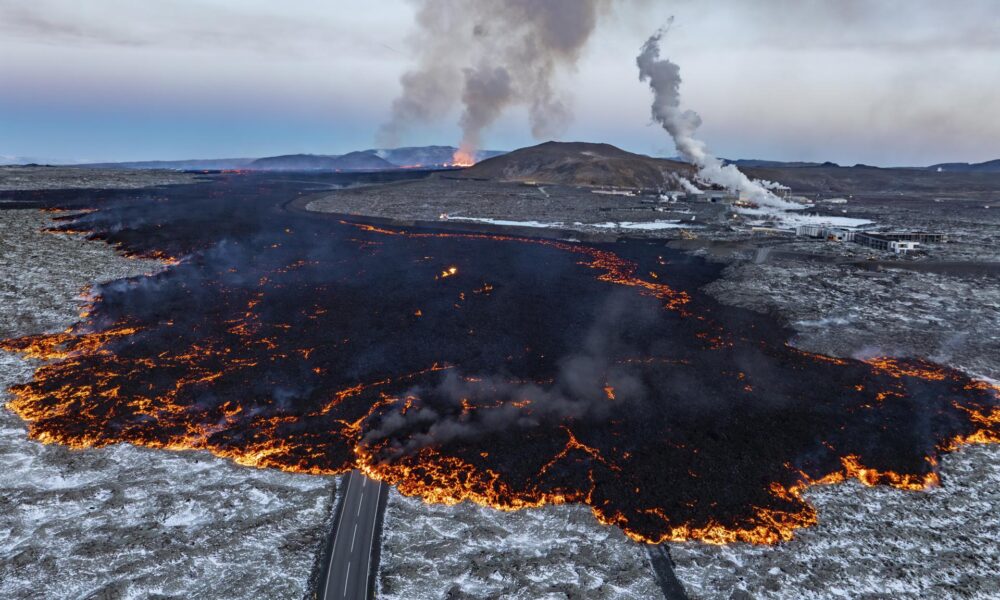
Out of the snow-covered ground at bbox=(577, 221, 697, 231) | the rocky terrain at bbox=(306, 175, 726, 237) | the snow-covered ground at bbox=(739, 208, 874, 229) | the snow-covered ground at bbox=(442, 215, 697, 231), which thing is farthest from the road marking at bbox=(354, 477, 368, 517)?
the snow-covered ground at bbox=(739, 208, 874, 229)

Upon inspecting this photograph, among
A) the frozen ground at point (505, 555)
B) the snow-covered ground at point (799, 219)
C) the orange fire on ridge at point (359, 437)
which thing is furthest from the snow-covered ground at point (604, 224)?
the frozen ground at point (505, 555)

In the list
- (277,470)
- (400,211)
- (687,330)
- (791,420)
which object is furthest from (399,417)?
(400,211)

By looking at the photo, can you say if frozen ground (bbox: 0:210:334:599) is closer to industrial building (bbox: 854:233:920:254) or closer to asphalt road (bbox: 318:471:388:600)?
asphalt road (bbox: 318:471:388:600)

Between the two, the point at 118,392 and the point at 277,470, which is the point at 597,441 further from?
the point at 118,392

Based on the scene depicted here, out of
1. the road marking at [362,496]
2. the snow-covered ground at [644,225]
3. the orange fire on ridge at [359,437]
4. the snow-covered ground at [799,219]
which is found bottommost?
the road marking at [362,496]

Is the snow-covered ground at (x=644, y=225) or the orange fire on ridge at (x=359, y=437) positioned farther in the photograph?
the snow-covered ground at (x=644, y=225)

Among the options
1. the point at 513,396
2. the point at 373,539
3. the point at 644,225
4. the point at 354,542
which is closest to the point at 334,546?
the point at 354,542

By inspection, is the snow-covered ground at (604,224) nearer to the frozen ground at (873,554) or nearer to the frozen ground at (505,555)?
the frozen ground at (873,554)
